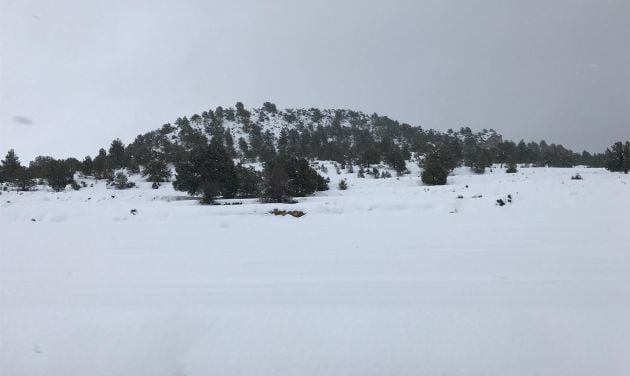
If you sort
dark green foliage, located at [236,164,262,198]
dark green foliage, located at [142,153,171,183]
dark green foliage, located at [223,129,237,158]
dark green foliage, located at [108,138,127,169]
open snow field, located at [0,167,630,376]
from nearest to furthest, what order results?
open snow field, located at [0,167,630,376], dark green foliage, located at [236,164,262,198], dark green foliage, located at [142,153,171,183], dark green foliage, located at [108,138,127,169], dark green foliage, located at [223,129,237,158]

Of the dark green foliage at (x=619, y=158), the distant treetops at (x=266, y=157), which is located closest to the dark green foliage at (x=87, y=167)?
the distant treetops at (x=266, y=157)

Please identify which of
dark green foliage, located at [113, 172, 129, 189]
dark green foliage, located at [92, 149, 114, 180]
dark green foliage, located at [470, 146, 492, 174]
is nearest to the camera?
dark green foliage, located at [113, 172, 129, 189]

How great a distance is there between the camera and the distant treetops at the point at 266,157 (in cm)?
2116

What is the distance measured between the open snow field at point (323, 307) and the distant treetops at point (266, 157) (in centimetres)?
1293

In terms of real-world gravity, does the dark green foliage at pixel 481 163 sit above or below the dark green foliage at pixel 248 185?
above

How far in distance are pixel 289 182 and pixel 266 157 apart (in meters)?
24.1

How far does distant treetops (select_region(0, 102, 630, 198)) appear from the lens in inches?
833

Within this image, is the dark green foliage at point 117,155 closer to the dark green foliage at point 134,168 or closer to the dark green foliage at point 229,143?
the dark green foliage at point 134,168

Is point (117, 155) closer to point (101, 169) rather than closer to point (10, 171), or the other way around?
point (101, 169)

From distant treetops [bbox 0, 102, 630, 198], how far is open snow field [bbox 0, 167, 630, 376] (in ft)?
42.4

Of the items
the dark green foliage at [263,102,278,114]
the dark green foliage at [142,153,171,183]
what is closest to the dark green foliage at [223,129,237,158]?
the dark green foliage at [142,153,171,183]

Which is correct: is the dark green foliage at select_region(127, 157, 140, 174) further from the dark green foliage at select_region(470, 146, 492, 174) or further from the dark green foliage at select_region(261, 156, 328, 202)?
the dark green foliage at select_region(470, 146, 492, 174)

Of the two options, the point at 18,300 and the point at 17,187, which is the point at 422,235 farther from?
the point at 17,187

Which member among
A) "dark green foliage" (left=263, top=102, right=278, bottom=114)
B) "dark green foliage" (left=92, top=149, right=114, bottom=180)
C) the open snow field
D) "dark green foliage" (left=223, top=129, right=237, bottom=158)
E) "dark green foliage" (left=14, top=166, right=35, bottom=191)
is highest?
"dark green foliage" (left=263, top=102, right=278, bottom=114)
